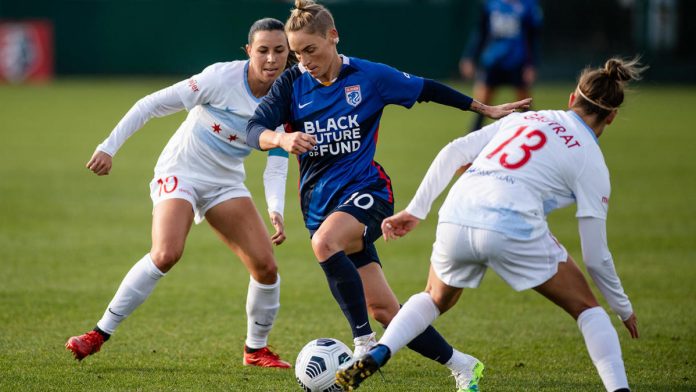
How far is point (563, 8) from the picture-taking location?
105ft

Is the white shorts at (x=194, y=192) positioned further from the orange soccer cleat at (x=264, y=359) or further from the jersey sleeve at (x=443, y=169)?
the jersey sleeve at (x=443, y=169)

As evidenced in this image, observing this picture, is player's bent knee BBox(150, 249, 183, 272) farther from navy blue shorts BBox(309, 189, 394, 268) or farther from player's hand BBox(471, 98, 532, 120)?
player's hand BBox(471, 98, 532, 120)

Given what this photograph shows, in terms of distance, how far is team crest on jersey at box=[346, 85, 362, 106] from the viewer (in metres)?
5.41

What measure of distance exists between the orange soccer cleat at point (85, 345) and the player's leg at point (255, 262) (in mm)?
889

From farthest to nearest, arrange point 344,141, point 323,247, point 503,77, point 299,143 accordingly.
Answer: point 503,77
point 344,141
point 323,247
point 299,143

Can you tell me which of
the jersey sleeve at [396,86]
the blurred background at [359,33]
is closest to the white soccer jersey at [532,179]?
the jersey sleeve at [396,86]

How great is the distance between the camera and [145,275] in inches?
224

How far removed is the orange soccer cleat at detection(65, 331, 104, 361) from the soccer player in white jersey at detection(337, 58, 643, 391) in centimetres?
185

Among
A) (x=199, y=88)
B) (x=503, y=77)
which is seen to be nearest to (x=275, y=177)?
(x=199, y=88)

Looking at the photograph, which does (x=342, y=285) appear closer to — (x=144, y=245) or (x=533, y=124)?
(x=533, y=124)

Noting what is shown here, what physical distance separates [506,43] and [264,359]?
12.0 metres

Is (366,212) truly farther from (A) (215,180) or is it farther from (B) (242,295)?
(B) (242,295)

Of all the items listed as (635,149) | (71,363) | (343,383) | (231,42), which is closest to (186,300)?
(71,363)

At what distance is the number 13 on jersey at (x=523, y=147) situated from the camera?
4539 millimetres
